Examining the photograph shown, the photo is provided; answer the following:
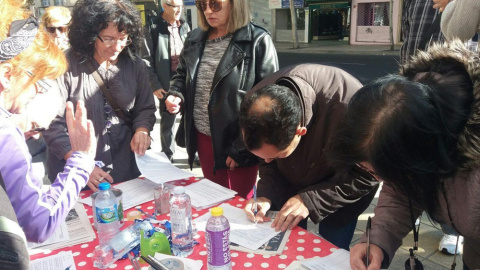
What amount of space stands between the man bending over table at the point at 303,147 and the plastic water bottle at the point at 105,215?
0.56 meters

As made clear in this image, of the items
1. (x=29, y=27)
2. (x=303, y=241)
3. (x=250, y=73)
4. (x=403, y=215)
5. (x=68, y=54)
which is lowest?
(x=303, y=241)

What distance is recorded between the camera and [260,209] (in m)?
1.75

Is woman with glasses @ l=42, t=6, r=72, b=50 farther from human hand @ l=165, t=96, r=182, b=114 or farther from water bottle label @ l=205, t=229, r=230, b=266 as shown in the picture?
water bottle label @ l=205, t=229, r=230, b=266

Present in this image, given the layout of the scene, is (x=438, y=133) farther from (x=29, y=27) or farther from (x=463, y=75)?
(x=29, y=27)

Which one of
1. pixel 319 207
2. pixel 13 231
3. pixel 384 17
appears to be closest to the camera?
pixel 13 231

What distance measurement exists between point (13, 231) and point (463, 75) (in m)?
1.20

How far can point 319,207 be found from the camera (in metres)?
1.73

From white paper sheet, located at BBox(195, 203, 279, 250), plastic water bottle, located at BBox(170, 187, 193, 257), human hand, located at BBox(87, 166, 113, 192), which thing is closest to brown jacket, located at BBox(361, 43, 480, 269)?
white paper sheet, located at BBox(195, 203, 279, 250)

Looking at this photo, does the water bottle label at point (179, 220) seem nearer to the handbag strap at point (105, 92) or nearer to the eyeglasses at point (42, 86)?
the eyeglasses at point (42, 86)

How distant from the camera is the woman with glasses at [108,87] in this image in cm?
211

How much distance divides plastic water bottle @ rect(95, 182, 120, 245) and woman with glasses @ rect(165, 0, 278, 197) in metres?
0.84

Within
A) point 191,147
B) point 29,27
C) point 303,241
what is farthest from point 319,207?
point 29,27

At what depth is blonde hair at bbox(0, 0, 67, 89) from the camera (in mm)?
1161

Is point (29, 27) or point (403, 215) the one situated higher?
point (29, 27)
